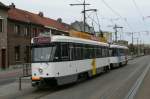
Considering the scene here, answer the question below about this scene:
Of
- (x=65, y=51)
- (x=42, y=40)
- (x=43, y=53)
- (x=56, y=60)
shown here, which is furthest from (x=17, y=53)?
(x=56, y=60)

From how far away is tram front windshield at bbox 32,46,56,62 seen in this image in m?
21.4

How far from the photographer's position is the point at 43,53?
2169 centimetres

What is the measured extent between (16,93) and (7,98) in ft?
6.93

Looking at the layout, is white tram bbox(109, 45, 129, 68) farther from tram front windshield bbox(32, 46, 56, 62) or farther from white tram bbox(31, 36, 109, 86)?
tram front windshield bbox(32, 46, 56, 62)

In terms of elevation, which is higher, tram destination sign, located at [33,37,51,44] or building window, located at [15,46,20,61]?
tram destination sign, located at [33,37,51,44]

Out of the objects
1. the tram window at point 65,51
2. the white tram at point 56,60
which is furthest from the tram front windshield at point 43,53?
the tram window at point 65,51

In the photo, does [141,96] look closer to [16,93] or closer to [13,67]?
[16,93]

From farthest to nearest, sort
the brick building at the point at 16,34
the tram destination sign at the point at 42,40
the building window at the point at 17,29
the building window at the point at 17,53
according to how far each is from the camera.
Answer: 1. the building window at the point at 17,53
2. the building window at the point at 17,29
3. the brick building at the point at 16,34
4. the tram destination sign at the point at 42,40

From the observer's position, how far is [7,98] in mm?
17875

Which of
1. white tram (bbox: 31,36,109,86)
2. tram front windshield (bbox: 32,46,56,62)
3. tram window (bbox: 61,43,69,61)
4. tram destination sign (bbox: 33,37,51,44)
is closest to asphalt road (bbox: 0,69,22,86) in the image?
tram front windshield (bbox: 32,46,56,62)

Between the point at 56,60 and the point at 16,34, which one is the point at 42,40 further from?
the point at 16,34

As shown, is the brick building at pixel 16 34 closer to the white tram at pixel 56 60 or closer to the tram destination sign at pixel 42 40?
the white tram at pixel 56 60

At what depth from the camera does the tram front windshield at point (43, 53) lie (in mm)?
21406

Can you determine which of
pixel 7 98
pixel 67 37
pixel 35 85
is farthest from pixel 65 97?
pixel 67 37
